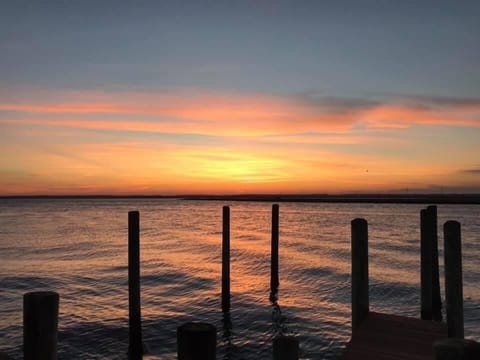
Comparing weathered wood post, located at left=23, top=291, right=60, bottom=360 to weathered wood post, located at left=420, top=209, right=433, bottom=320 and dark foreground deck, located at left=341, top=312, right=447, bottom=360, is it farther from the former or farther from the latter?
weathered wood post, located at left=420, top=209, right=433, bottom=320

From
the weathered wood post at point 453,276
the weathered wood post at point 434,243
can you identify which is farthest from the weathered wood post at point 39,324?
the weathered wood post at point 434,243

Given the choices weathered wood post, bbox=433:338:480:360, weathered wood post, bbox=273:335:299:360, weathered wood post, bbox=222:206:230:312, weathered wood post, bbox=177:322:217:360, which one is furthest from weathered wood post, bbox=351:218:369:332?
weathered wood post, bbox=222:206:230:312

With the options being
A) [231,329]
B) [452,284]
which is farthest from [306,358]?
[452,284]

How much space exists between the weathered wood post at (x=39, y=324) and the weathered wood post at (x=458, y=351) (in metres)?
2.83

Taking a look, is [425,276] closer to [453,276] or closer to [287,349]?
[453,276]

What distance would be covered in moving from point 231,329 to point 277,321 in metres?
1.92

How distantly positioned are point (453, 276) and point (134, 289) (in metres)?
7.61

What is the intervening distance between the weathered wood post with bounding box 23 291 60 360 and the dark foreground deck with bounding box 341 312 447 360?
499 centimetres

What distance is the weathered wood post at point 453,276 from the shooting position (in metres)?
8.67

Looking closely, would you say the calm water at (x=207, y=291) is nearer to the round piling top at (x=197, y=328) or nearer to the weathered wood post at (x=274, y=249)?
the weathered wood post at (x=274, y=249)

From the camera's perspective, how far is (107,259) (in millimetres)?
30734

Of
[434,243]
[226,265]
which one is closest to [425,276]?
[434,243]

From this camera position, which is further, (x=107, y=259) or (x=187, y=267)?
(x=107, y=259)

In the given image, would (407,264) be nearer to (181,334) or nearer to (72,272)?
(72,272)
